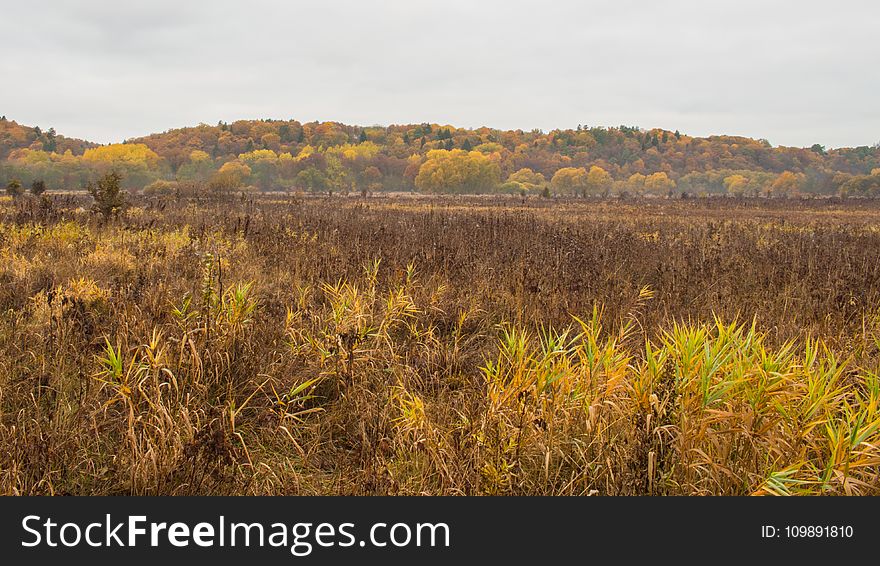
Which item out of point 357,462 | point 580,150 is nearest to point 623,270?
point 357,462

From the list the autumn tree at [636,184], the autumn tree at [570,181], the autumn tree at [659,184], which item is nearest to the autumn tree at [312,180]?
the autumn tree at [570,181]

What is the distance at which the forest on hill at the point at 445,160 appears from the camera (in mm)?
98688

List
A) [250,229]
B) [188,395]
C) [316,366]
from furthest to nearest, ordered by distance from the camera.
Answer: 1. [250,229]
2. [316,366]
3. [188,395]

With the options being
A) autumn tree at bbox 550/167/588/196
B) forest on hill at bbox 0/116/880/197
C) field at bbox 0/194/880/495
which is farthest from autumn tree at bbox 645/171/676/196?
field at bbox 0/194/880/495

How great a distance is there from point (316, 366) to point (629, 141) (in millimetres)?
192613

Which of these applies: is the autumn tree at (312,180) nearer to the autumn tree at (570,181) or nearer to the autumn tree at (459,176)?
the autumn tree at (459,176)

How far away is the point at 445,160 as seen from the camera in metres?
104

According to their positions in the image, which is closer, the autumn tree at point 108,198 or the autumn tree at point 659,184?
the autumn tree at point 108,198

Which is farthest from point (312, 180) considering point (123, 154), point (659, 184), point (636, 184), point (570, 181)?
point (659, 184)

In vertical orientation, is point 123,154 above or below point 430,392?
above

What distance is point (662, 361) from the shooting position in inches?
126

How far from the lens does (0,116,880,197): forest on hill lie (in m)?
98.7

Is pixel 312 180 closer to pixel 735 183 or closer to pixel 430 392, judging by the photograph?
pixel 430 392

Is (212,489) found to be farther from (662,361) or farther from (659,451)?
(662,361)
